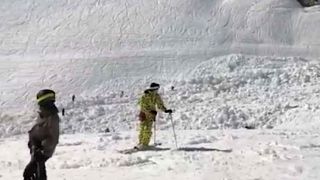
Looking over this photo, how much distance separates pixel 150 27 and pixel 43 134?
25655 millimetres

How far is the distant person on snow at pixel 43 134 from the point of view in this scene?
7.79 metres

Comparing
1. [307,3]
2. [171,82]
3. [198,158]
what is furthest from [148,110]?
[307,3]

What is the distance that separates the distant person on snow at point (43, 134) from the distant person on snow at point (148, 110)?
6.69 metres

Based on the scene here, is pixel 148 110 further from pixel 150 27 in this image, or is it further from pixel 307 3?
pixel 307 3

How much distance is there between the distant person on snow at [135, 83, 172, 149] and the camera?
1461 cm

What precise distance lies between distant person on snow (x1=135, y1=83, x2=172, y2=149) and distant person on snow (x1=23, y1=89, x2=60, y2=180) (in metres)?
6.69

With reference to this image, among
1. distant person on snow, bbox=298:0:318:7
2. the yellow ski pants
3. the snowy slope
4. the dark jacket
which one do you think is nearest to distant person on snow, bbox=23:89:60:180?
the dark jacket

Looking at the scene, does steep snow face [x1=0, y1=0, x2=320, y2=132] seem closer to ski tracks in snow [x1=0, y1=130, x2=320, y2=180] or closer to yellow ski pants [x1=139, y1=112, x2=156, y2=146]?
ski tracks in snow [x1=0, y1=130, x2=320, y2=180]

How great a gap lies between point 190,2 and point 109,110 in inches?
541

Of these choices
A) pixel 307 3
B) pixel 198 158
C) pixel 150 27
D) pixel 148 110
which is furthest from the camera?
pixel 307 3

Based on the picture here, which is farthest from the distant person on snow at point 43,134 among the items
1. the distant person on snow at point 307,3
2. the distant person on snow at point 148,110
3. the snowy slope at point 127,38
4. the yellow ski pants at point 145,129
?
the distant person on snow at point 307,3

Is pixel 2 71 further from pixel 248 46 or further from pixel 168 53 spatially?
pixel 248 46

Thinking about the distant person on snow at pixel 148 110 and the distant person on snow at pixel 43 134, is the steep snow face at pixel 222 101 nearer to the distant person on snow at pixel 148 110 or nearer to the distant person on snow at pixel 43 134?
the distant person on snow at pixel 148 110

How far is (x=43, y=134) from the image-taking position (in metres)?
7.81
